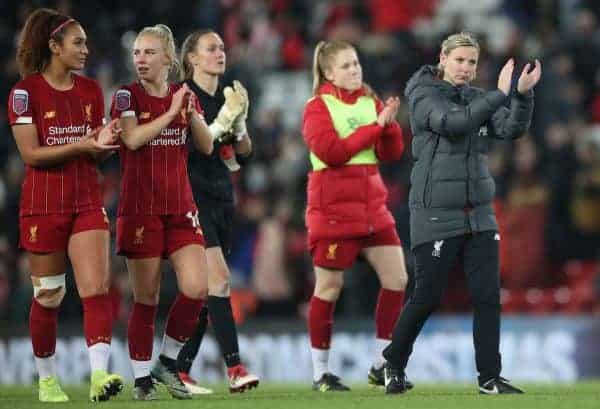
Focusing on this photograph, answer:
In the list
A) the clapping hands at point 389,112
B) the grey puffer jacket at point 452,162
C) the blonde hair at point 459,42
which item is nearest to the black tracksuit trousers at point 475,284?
the grey puffer jacket at point 452,162

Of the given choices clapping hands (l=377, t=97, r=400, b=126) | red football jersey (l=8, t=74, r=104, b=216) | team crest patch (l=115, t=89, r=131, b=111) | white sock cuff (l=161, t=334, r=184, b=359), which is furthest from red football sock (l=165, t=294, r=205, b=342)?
clapping hands (l=377, t=97, r=400, b=126)

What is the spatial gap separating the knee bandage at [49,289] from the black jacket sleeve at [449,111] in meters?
2.36

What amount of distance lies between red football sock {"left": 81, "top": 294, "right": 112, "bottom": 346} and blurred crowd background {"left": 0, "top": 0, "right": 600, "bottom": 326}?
19.6ft

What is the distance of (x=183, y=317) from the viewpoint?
9812 millimetres

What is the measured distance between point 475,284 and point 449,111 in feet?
3.42

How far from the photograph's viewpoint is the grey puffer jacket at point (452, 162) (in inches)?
368

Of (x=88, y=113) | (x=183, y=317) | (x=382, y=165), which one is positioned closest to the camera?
(x=88, y=113)

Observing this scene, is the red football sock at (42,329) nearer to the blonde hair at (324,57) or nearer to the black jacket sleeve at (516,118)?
the blonde hair at (324,57)

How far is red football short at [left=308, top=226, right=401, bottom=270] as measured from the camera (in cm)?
1059

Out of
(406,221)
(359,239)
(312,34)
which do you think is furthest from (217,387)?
(312,34)

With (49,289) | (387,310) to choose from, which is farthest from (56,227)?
(387,310)

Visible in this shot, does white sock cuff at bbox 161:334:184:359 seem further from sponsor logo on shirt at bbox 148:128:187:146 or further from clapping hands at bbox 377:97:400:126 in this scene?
clapping hands at bbox 377:97:400:126

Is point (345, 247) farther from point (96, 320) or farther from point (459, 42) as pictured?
point (96, 320)

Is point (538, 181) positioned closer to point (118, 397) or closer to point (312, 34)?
point (312, 34)
